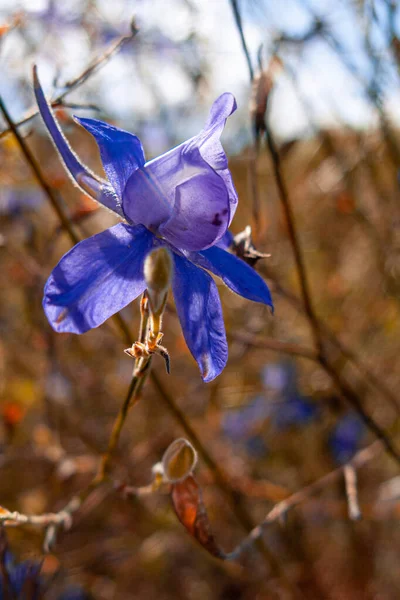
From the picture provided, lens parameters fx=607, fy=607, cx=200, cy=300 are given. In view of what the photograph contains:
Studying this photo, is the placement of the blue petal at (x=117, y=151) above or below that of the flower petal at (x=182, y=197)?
above

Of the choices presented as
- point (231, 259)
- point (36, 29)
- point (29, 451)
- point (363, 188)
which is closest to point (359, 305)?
point (363, 188)

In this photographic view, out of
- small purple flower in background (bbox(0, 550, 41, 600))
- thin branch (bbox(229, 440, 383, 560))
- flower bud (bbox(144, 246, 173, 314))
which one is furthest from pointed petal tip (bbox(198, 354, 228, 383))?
small purple flower in background (bbox(0, 550, 41, 600))

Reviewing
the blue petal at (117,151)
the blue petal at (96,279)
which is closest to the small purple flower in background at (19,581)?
the blue petal at (96,279)

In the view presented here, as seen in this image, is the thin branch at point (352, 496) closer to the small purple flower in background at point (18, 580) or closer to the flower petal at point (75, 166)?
the small purple flower in background at point (18, 580)

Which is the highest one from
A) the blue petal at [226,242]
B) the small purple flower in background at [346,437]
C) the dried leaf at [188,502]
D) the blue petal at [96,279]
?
the blue petal at [96,279]

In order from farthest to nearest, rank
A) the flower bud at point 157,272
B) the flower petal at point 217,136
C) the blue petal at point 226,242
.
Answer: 1. the blue petal at point 226,242
2. the flower petal at point 217,136
3. the flower bud at point 157,272

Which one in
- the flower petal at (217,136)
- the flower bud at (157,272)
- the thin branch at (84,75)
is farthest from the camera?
the thin branch at (84,75)
